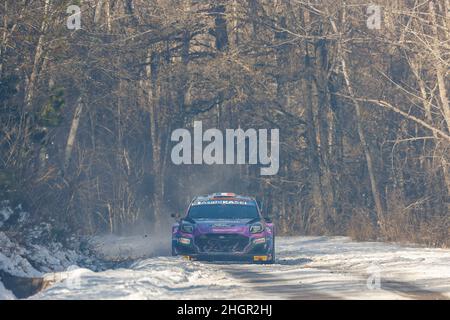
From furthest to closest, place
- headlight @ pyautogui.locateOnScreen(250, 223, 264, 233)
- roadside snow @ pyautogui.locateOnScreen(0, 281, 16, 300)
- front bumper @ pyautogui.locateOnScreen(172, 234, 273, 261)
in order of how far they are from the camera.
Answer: headlight @ pyautogui.locateOnScreen(250, 223, 264, 233)
front bumper @ pyautogui.locateOnScreen(172, 234, 273, 261)
roadside snow @ pyautogui.locateOnScreen(0, 281, 16, 300)

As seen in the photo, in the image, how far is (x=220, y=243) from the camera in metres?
23.4

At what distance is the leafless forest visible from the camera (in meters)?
41.2

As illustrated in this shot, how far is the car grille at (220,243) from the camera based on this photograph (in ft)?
76.8

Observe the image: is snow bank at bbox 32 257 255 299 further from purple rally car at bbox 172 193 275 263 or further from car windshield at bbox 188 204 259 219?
car windshield at bbox 188 204 259 219

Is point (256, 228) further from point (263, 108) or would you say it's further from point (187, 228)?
point (263, 108)

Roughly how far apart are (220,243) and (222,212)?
184cm

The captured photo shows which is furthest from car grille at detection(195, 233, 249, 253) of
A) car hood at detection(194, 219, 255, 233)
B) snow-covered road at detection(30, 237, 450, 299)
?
snow-covered road at detection(30, 237, 450, 299)

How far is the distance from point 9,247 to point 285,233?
23710mm

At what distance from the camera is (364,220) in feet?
125

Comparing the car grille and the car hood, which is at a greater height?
the car hood

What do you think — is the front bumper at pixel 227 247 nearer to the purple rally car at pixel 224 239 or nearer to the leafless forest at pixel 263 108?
the purple rally car at pixel 224 239

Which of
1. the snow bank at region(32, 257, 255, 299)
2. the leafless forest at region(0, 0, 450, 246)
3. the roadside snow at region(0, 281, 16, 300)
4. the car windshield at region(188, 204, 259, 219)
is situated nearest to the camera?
the snow bank at region(32, 257, 255, 299)

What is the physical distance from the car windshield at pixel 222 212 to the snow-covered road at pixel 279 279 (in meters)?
1.37

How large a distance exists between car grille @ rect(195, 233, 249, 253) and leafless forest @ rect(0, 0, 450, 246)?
43.1ft
